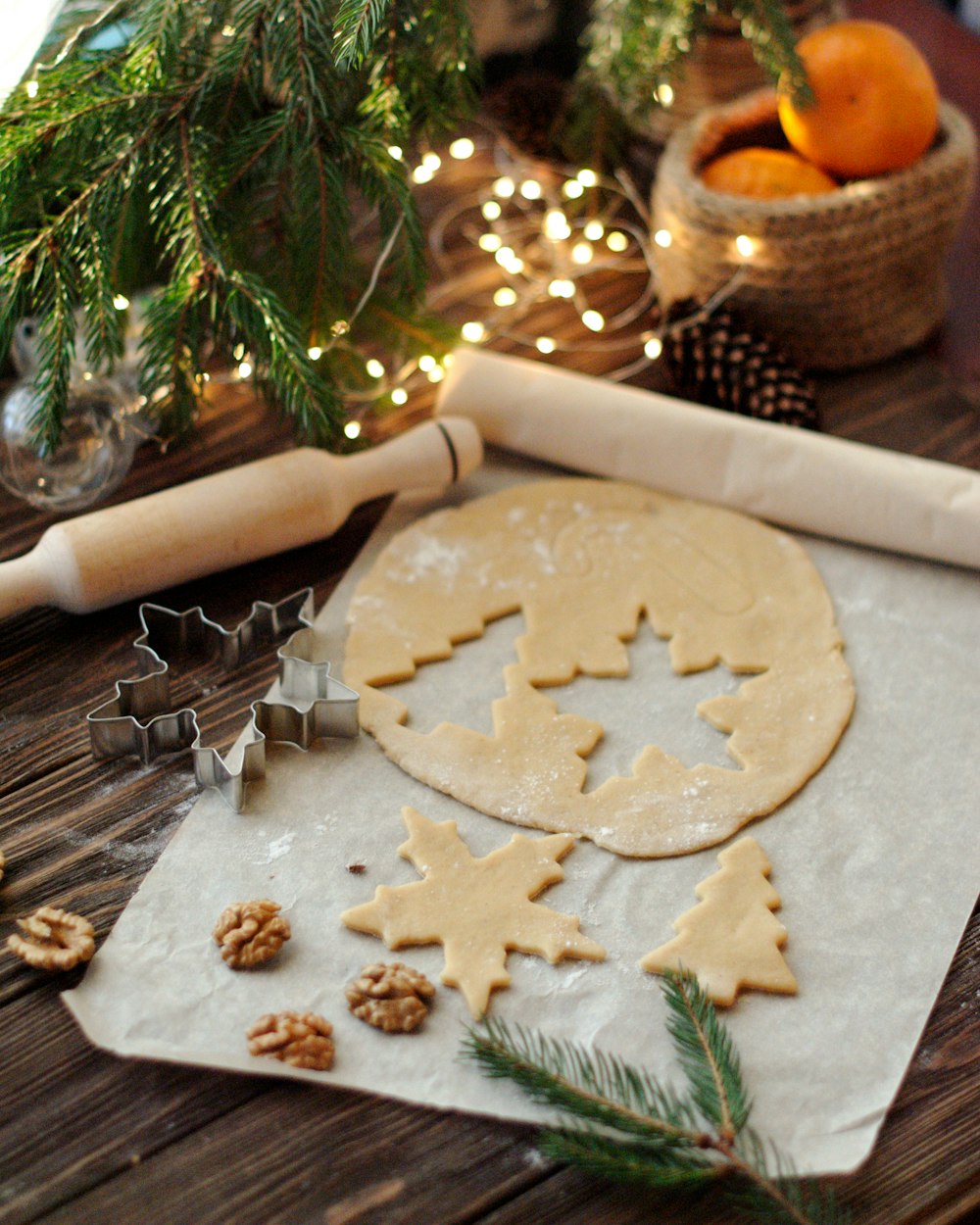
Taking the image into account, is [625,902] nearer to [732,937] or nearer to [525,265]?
[732,937]

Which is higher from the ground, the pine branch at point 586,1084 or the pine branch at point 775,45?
the pine branch at point 775,45

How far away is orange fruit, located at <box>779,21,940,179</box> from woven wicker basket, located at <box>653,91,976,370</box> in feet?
0.11

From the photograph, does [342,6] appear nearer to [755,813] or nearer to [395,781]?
[395,781]

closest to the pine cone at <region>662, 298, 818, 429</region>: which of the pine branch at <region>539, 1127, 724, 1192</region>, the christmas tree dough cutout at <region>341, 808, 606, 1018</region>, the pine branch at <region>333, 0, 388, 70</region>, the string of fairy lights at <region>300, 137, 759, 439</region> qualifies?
the string of fairy lights at <region>300, 137, 759, 439</region>

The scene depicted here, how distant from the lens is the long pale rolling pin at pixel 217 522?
1.19m

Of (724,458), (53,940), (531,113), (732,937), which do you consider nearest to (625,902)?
(732,937)

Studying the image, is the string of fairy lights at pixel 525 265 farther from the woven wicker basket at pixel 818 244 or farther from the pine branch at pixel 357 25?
the pine branch at pixel 357 25

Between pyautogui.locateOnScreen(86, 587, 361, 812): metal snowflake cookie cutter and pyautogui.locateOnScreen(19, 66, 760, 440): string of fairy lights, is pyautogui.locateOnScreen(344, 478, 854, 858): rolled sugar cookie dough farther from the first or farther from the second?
pyautogui.locateOnScreen(19, 66, 760, 440): string of fairy lights

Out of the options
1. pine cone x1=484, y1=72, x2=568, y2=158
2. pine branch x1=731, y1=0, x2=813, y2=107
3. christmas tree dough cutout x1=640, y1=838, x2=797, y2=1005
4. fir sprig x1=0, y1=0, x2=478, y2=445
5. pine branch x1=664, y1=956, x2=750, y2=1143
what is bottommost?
christmas tree dough cutout x1=640, y1=838, x2=797, y2=1005

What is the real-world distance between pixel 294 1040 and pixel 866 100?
122 cm

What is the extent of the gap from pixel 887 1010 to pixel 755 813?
20cm

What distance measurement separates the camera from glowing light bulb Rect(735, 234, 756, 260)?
1.47 metres

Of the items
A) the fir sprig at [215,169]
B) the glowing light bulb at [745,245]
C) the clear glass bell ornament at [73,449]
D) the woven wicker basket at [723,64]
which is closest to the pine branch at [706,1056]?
the fir sprig at [215,169]

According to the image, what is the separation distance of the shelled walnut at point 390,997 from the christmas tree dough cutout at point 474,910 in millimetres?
27
